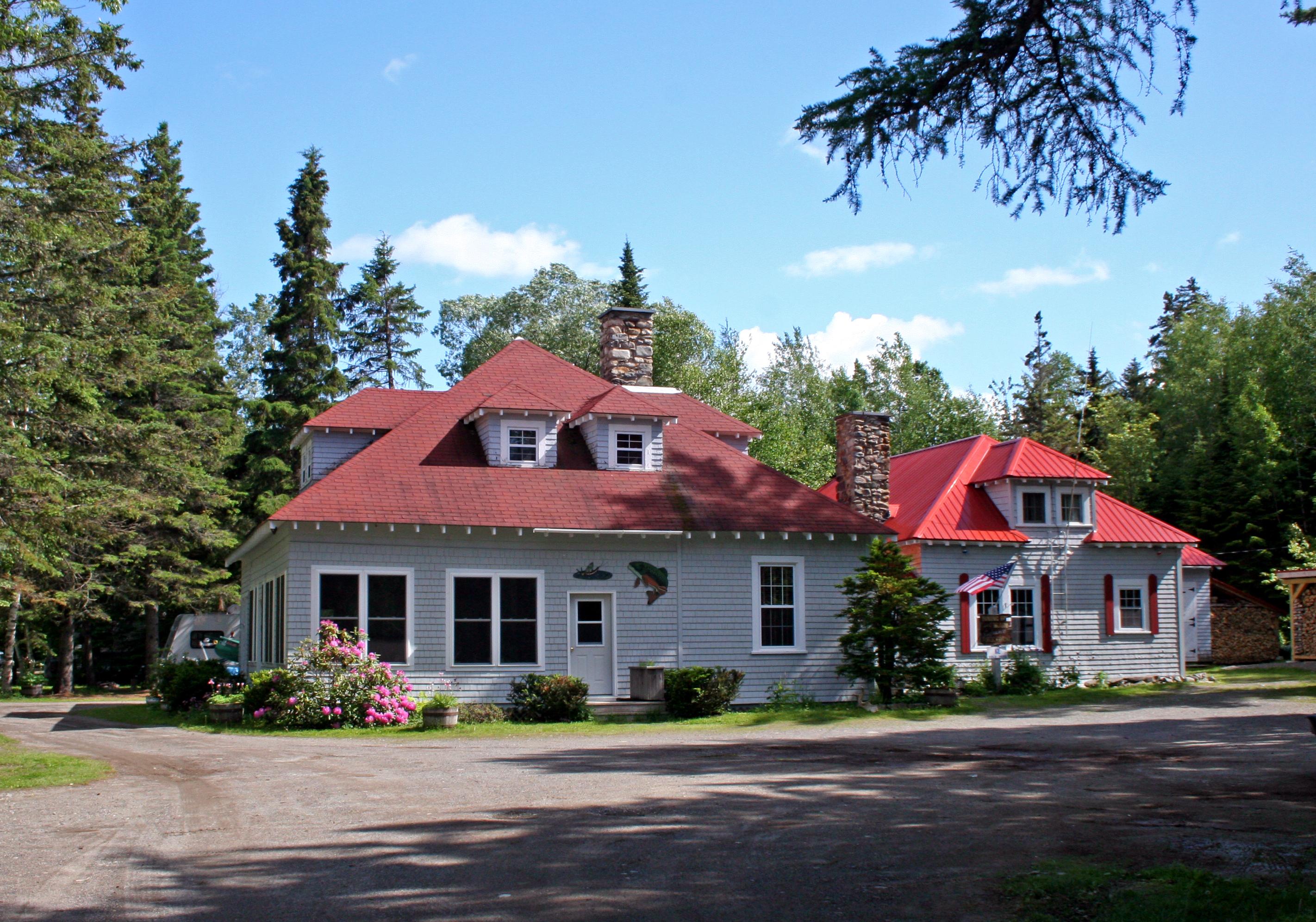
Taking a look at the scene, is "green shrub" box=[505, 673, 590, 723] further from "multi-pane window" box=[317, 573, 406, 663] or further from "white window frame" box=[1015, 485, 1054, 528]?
"white window frame" box=[1015, 485, 1054, 528]

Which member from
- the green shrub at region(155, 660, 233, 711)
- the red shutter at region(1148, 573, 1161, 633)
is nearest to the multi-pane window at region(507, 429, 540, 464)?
the green shrub at region(155, 660, 233, 711)

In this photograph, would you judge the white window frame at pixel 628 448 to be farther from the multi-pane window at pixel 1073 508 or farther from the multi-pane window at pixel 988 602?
the multi-pane window at pixel 1073 508

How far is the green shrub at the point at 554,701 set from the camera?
19.4 m

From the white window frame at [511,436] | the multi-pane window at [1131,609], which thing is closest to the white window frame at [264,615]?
the white window frame at [511,436]

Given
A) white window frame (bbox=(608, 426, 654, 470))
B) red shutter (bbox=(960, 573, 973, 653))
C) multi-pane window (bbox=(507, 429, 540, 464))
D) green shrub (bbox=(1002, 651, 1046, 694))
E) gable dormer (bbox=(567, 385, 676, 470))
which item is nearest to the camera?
multi-pane window (bbox=(507, 429, 540, 464))

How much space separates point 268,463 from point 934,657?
910 inches

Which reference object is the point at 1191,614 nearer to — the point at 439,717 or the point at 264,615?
the point at 439,717

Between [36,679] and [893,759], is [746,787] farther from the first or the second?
[36,679]

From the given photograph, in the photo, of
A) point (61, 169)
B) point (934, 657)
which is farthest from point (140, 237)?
point (934, 657)

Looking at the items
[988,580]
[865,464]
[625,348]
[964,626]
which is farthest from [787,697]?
[625,348]

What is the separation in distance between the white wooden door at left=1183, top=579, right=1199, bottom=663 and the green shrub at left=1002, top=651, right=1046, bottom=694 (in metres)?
11.4

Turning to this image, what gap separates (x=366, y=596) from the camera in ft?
65.2

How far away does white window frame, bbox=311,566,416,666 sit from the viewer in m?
19.5

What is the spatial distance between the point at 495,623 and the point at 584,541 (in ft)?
7.18
